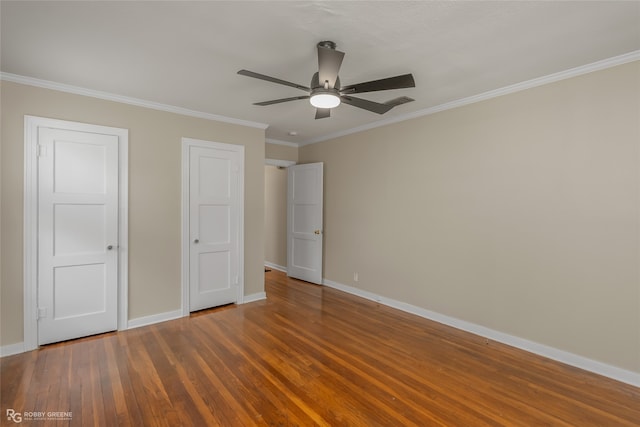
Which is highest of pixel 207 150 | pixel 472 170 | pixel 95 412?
pixel 207 150

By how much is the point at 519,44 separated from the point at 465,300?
8.49ft

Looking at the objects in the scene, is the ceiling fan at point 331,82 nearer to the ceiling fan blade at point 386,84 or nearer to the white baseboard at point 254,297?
the ceiling fan blade at point 386,84

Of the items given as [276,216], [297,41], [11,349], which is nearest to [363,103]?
[297,41]

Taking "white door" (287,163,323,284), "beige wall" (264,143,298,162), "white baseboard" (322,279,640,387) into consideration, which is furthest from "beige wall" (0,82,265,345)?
"white baseboard" (322,279,640,387)

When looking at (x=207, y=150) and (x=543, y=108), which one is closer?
(x=543, y=108)

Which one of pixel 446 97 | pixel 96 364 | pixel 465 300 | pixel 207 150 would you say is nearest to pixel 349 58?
pixel 446 97

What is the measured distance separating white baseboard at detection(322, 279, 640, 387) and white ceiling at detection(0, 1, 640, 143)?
2577 millimetres

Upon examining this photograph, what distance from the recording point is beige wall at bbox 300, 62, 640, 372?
99.2 inches

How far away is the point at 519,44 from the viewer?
2289 millimetres

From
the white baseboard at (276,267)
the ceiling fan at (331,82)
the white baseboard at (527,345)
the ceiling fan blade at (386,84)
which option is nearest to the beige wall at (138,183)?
the white baseboard at (276,267)

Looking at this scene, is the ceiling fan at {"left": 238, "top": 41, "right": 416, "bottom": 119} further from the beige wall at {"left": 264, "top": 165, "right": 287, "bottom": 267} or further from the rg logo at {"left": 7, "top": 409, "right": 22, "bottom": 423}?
the beige wall at {"left": 264, "top": 165, "right": 287, "bottom": 267}

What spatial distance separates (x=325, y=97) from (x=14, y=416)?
10.1 feet

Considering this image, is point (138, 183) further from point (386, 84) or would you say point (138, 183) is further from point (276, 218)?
point (276, 218)

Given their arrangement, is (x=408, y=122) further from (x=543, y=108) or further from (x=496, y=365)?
(x=496, y=365)
